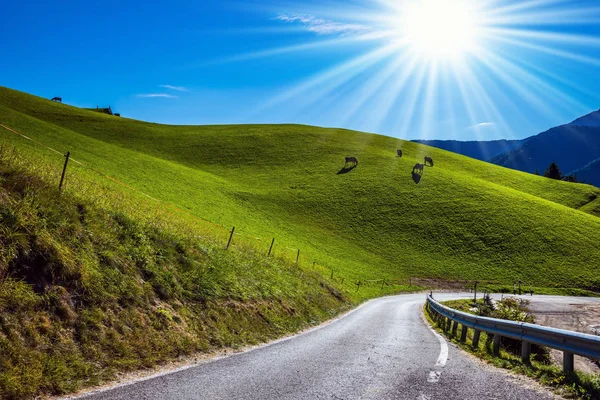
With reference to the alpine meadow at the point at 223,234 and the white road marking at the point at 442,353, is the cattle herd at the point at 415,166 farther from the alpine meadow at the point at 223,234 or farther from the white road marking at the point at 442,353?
the white road marking at the point at 442,353

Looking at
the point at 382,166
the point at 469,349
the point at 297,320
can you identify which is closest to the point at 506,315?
the point at 469,349

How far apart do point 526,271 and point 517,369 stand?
52.5m

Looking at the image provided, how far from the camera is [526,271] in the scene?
53125 millimetres

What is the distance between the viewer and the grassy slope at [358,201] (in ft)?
167

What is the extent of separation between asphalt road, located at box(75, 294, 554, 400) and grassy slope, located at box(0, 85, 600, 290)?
2806 centimetres

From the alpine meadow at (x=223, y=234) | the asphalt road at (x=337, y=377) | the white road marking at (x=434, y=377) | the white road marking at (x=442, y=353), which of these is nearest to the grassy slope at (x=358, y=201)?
the alpine meadow at (x=223, y=234)

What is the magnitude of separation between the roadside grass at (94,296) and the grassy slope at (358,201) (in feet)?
83.0

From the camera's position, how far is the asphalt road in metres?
6.20

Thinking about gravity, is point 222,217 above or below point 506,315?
above

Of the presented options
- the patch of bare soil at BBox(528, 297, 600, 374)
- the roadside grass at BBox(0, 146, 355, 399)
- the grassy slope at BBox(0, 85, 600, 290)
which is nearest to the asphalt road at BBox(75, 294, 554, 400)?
the roadside grass at BBox(0, 146, 355, 399)

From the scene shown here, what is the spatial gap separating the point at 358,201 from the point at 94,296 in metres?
63.2

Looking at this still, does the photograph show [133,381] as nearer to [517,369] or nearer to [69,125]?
[517,369]

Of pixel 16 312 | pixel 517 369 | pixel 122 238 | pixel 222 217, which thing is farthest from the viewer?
pixel 222 217

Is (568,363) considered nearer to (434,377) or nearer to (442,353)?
(434,377)
